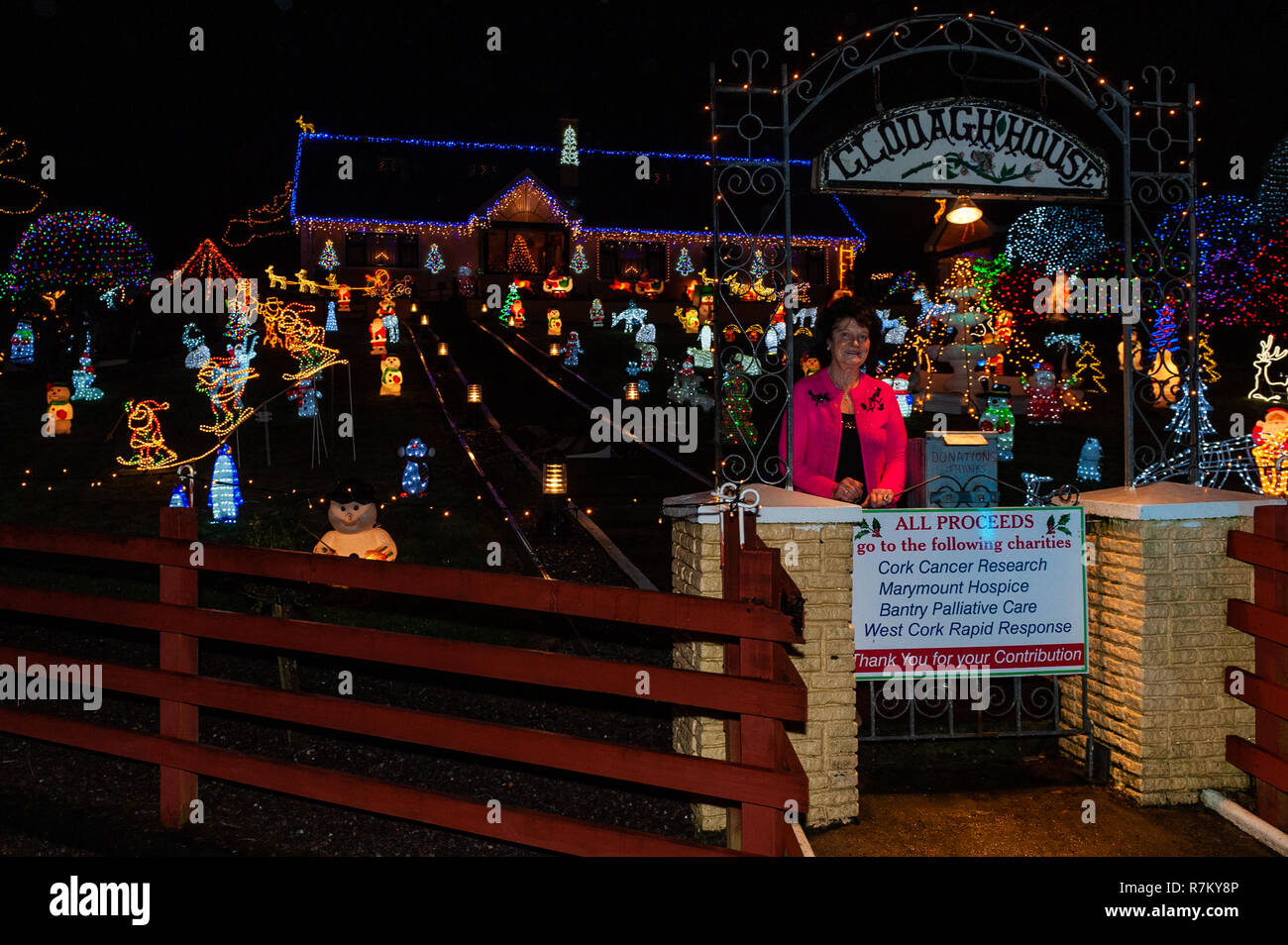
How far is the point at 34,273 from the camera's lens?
2897 centimetres

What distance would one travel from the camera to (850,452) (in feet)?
21.4

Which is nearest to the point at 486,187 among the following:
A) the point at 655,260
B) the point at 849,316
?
the point at 655,260

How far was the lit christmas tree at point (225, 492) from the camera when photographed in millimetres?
13367

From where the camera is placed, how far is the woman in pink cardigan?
253 inches

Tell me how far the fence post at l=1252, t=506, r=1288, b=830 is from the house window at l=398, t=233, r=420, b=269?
46689mm

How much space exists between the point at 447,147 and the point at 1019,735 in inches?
2011

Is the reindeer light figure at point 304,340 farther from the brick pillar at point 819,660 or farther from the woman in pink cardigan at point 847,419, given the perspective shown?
the brick pillar at point 819,660

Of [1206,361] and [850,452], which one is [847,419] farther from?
[1206,361]

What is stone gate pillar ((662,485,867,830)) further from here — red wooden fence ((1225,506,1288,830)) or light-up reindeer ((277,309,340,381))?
light-up reindeer ((277,309,340,381))

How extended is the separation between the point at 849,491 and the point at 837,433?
0.57 metres

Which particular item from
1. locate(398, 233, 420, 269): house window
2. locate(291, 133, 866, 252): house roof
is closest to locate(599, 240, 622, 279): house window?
locate(291, 133, 866, 252): house roof

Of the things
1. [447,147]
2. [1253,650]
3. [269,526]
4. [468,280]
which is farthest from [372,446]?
[447,147]

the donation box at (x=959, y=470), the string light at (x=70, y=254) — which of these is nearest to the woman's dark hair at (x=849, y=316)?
the donation box at (x=959, y=470)

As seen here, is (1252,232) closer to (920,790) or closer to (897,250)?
(920,790)
